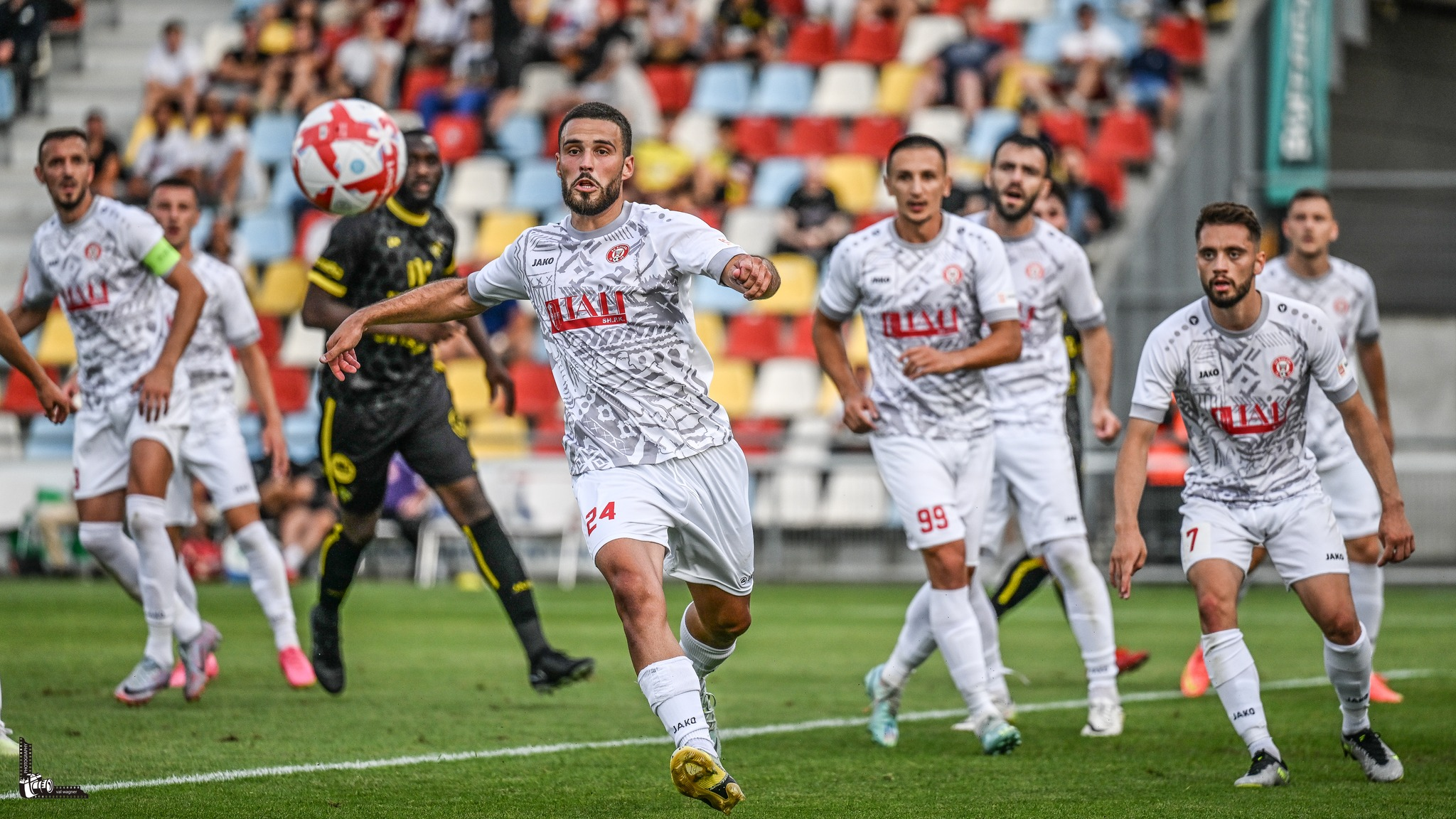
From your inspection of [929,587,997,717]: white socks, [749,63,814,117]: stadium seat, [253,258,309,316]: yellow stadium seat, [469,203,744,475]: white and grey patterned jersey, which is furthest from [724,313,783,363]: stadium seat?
[469,203,744,475]: white and grey patterned jersey

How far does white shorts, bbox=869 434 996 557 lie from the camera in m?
7.74

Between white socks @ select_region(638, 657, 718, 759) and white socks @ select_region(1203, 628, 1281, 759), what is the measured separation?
6.94 feet

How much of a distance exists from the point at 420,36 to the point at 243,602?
413 inches

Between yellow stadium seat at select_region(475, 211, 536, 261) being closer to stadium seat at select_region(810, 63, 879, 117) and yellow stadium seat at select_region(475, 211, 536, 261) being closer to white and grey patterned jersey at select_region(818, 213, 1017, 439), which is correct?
stadium seat at select_region(810, 63, 879, 117)

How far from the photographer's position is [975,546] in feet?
26.7

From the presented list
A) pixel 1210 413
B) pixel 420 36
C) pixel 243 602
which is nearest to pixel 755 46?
pixel 420 36

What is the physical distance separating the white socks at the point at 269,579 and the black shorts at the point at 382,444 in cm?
103

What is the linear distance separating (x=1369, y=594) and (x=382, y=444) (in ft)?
15.7

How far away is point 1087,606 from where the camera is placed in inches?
336

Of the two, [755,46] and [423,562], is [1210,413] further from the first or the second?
[755,46]

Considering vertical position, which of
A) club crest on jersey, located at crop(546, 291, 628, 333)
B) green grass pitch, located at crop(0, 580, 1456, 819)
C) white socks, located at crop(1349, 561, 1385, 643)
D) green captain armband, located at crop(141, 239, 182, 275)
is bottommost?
green grass pitch, located at crop(0, 580, 1456, 819)

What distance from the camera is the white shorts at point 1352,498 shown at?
29.2 feet

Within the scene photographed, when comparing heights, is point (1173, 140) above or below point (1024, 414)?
above

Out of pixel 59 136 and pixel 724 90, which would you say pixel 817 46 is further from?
pixel 59 136
